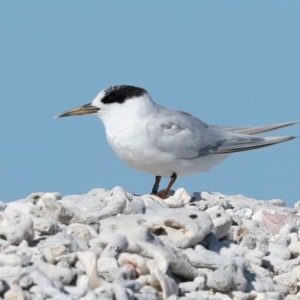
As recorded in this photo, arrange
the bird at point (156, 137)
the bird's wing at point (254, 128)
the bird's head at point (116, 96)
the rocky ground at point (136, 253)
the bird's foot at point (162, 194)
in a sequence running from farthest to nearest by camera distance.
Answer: the bird's wing at point (254, 128)
the bird's head at point (116, 96)
the bird at point (156, 137)
the bird's foot at point (162, 194)
the rocky ground at point (136, 253)

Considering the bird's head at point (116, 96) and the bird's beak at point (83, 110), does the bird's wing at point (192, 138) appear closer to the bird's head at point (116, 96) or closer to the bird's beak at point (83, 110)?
the bird's head at point (116, 96)

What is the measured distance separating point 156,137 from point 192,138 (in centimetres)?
51

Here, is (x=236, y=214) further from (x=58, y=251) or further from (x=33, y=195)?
(x=58, y=251)

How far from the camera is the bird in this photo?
10359mm

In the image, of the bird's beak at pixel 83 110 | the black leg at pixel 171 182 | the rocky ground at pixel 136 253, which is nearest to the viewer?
the rocky ground at pixel 136 253

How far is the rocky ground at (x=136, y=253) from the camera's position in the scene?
576 centimetres

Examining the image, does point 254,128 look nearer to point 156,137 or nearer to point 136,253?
point 156,137

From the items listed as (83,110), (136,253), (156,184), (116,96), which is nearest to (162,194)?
(156,184)

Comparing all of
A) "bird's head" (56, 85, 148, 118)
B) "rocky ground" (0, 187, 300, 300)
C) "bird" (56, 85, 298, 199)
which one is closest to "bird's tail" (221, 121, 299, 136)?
"bird" (56, 85, 298, 199)

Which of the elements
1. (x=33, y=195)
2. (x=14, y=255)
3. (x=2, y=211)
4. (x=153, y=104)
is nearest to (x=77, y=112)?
(x=153, y=104)

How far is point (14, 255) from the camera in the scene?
592cm

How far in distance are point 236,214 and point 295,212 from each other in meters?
0.86

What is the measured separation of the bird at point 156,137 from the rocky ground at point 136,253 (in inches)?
82.4

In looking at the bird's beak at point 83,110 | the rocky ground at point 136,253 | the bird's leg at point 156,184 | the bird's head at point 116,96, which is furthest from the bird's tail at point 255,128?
the rocky ground at point 136,253
